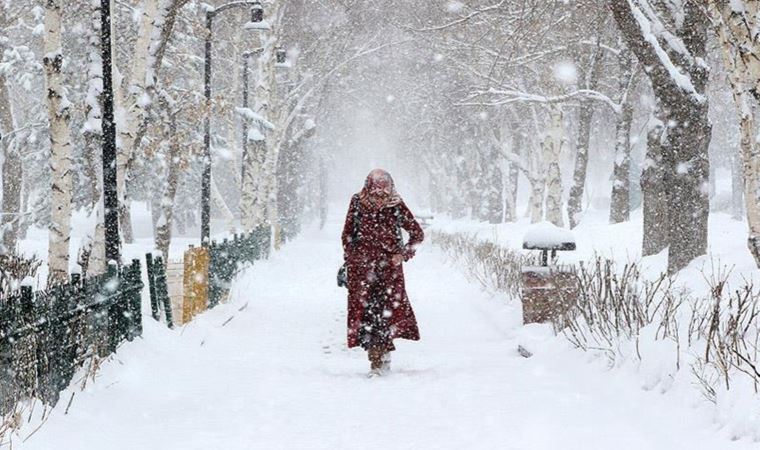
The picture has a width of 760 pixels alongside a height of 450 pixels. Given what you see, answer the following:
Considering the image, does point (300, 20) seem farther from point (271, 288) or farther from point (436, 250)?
point (271, 288)

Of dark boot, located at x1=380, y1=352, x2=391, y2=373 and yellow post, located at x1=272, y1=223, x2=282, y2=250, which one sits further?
yellow post, located at x1=272, y1=223, x2=282, y2=250

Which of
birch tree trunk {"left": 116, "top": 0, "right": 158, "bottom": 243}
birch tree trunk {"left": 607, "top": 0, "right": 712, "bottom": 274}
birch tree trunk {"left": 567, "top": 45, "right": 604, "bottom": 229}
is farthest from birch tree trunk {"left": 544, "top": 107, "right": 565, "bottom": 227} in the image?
birch tree trunk {"left": 116, "top": 0, "right": 158, "bottom": 243}

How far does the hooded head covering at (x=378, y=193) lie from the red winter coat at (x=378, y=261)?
0.19ft

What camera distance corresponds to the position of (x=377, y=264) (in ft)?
23.5

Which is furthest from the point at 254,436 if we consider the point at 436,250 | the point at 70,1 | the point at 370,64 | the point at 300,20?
the point at 370,64

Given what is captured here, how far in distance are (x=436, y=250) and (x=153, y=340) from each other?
18.5 metres

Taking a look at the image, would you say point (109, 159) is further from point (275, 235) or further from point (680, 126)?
point (275, 235)

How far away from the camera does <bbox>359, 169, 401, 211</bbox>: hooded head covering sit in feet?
23.1

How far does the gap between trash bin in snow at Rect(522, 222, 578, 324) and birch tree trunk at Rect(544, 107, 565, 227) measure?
1363 cm

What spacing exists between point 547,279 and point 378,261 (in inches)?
93.7

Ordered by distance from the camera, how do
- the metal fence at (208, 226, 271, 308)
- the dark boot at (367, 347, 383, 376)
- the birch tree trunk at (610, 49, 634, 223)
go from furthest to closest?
the birch tree trunk at (610, 49, 634, 223) → the metal fence at (208, 226, 271, 308) → the dark boot at (367, 347, 383, 376)

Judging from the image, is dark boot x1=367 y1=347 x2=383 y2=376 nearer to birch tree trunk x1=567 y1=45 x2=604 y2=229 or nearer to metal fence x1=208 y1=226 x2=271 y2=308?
metal fence x1=208 y1=226 x2=271 y2=308

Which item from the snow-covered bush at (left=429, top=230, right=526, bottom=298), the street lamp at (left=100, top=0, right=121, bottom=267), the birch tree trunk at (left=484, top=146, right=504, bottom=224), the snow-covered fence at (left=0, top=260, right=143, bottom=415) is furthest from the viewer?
the birch tree trunk at (left=484, top=146, right=504, bottom=224)

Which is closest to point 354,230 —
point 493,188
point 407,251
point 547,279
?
point 407,251
